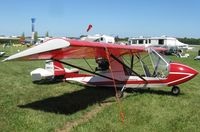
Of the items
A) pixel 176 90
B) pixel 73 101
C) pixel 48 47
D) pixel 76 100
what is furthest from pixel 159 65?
pixel 48 47

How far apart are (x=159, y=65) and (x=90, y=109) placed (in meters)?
3.31

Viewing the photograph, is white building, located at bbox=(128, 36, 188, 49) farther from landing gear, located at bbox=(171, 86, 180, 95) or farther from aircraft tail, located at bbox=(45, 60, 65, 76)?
landing gear, located at bbox=(171, 86, 180, 95)

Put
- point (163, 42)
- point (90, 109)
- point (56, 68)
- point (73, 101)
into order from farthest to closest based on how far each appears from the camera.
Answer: point (163, 42), point (56, 68), point (73, 101), point (90, 109)

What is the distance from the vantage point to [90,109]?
8562 mm

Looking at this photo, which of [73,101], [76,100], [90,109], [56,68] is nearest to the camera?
[90,109]

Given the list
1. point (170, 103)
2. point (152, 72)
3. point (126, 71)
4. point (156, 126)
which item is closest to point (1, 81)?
point (126, 71)

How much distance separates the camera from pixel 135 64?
11.9 metres

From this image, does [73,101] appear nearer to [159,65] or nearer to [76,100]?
[76,100]

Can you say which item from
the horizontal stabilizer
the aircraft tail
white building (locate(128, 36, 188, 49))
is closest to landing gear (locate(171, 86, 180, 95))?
the aircraft tail

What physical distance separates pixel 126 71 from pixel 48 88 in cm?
311

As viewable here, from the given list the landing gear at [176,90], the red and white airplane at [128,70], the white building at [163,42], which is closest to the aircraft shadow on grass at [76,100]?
the landing gear at [176,90]

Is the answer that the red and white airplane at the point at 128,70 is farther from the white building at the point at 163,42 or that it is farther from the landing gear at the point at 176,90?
the white building at the point at 163,42

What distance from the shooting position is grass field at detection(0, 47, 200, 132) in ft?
22.6

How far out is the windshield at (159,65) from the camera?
1038 cm
